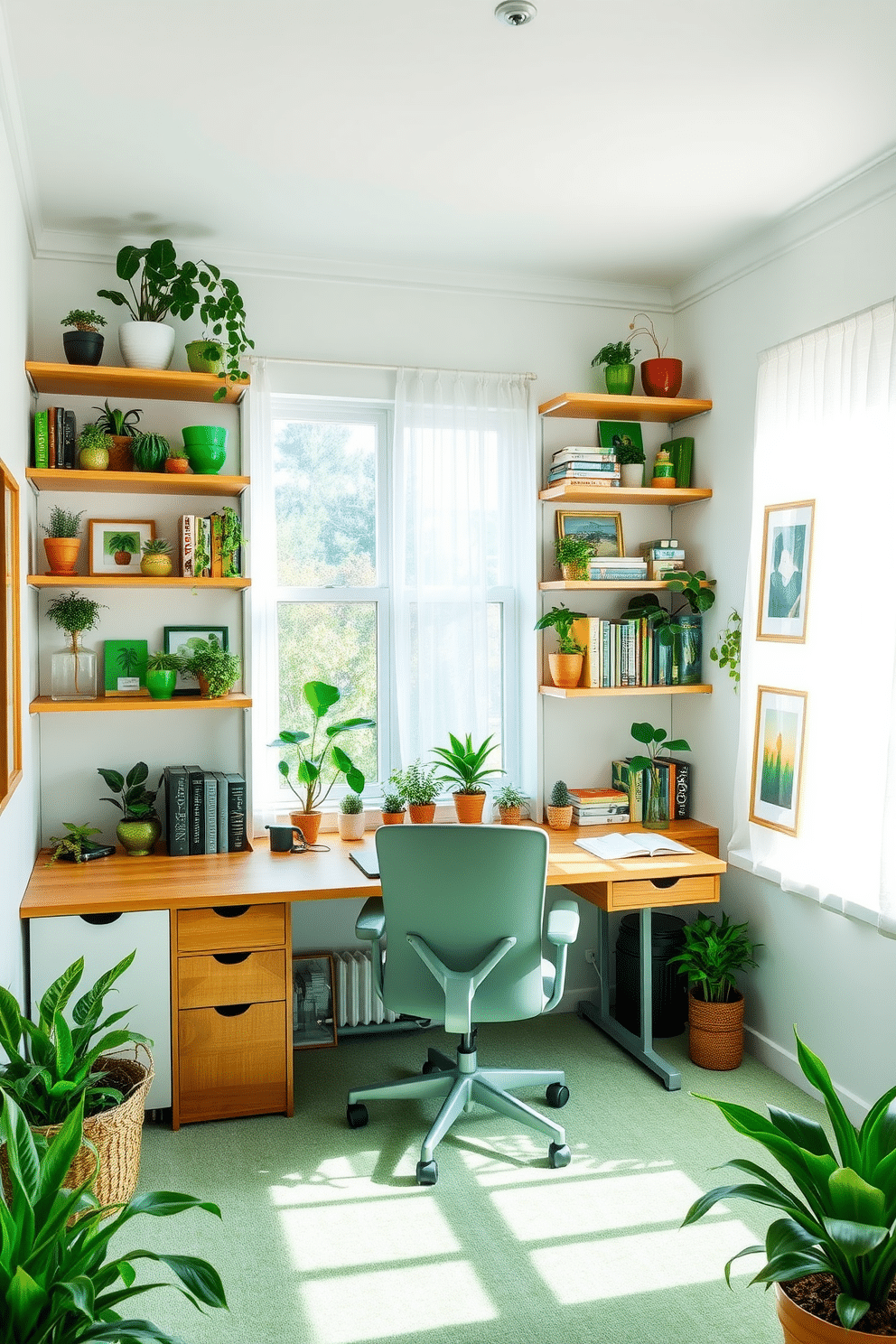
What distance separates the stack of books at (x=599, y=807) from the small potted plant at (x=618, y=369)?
149 centimetres

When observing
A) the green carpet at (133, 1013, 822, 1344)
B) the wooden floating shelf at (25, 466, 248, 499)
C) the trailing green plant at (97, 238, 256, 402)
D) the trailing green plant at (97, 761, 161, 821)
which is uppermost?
the trailing green plant at (97, 238, 256, 402)

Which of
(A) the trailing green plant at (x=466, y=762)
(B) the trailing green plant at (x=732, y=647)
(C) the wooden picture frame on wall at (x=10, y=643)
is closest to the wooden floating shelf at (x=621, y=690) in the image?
(B) the trailing green plant at (x=732, y=647)

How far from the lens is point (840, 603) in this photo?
10.3 ft

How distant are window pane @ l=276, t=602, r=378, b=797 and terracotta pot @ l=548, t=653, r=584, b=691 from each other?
0.69 meters

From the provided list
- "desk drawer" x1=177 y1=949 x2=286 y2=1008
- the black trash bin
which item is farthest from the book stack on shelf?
the black trash bin

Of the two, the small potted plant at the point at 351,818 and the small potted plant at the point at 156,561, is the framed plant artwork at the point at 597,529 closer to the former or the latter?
the small potted plant at the point at 351,818

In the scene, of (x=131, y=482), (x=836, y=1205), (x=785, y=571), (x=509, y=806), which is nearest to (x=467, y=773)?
(x=509, y=806)

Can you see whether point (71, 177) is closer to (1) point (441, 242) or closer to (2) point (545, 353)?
(1) point (441, 242)

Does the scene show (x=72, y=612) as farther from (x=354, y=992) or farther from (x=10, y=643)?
(x=354, y=992)

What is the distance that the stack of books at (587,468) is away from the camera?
3.91 m

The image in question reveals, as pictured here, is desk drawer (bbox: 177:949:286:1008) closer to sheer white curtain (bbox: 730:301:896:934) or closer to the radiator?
the radiator

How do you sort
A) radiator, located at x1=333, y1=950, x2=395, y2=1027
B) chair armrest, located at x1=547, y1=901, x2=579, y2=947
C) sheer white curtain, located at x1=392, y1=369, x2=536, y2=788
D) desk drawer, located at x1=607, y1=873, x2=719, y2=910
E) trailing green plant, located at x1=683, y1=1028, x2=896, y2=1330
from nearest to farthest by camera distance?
trailing green plant, located at x1=683, y1=1028, x2=896, y2=1330, chair armrest, located at x1=547, y1=901, x2=579, y2=947, desk drawer, located at x1=607, y1=873, x2=719, y2=910, radiator, located at x1=333, y1=950, x2=395, y2=1027, sheer white curtain, located at x1=392, y1=369, x2=536, y2=788

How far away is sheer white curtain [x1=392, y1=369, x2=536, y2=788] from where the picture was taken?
3.90m

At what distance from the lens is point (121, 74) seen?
2.49 m
